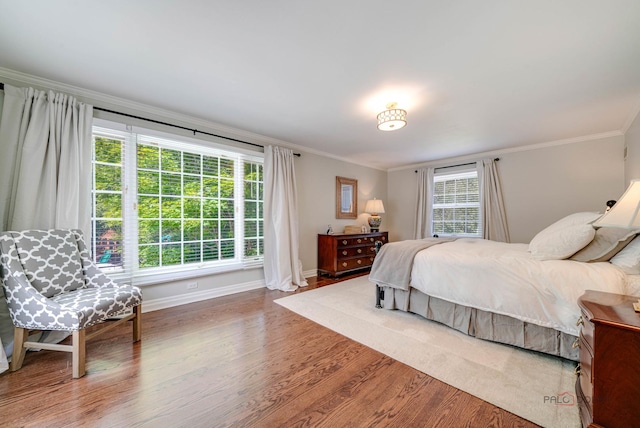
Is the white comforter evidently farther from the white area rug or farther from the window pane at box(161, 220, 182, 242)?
the window pane at box(161, 220, 182, 242)

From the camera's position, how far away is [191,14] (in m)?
1.48

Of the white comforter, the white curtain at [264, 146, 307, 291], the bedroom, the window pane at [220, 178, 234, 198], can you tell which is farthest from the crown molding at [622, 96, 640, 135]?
the window pane at [220, 178, 234, 198]

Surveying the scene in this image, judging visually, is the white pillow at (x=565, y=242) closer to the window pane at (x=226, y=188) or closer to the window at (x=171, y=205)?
the window at (x=171, y=205)

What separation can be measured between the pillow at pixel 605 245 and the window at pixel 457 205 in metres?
2.91

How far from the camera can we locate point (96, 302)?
5.62 ft

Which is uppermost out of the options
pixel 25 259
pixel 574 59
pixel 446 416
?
pixel 574 59

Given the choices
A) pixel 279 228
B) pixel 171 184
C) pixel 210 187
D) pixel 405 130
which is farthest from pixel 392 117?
pixel 171 184

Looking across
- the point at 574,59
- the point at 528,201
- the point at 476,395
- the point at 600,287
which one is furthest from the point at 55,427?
the point at 528,201

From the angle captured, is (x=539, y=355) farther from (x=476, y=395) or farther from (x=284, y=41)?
(x=284, y=41)

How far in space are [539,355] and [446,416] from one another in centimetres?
114

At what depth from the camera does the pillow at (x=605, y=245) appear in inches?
67.3

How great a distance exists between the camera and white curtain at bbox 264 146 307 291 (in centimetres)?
368

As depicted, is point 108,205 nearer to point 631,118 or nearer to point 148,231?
point 148,231

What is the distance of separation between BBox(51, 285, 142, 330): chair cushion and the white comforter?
8.42ft
